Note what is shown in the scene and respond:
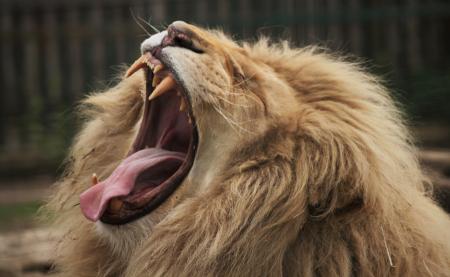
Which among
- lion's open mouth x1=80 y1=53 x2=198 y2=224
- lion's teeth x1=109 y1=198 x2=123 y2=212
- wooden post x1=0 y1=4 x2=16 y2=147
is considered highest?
lion's open mouth x1=80 y1=53 x2=198 y2=224

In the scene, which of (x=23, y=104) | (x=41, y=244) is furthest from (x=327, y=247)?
(x=23, y=104)

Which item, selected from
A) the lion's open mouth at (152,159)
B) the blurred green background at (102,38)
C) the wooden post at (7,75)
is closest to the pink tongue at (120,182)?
the lion's open mouth at (152,159)

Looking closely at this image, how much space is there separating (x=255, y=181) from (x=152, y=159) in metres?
0.53

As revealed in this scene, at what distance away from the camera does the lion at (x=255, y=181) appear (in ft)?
9.25

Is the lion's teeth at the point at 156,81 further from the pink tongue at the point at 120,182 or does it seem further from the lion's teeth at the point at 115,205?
the lion's teeth at the point at 115,205

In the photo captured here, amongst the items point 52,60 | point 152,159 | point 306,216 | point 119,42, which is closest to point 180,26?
point 152,159

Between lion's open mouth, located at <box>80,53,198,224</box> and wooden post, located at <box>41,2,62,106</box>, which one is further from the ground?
lion's open mouth, located at <box>80,53,198,224</box>

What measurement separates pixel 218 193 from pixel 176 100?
0.62 metres

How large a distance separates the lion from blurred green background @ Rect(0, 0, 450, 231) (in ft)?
20.0

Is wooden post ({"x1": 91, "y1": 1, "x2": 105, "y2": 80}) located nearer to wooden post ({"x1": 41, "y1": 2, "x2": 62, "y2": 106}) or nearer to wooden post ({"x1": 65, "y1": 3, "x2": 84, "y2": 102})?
wooden post ({"x1": 65, "y1": 3, "x2": 84, "y2": 102})

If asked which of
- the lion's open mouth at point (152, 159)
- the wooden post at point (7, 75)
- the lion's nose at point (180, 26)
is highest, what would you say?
the lion's nose at point (180, 26)

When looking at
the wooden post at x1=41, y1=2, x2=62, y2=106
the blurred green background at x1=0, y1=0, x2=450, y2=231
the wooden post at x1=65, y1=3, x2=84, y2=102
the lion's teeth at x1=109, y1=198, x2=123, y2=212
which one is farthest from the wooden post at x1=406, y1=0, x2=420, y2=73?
the lion's teeth at x1=109, y1=198, x2=123, y2=212

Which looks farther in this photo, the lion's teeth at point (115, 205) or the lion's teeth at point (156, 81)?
the lion's teeth at point (156, 81)

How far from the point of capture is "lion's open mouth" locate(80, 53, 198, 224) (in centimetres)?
307
